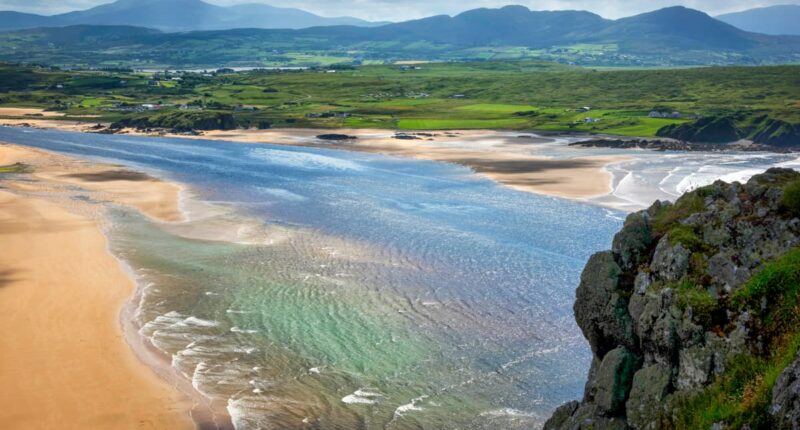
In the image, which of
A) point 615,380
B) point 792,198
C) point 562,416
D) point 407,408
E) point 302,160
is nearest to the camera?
point 792,198

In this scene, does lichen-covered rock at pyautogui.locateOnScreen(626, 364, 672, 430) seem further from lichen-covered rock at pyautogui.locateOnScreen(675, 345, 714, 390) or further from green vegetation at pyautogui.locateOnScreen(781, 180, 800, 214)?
green vegetation at pyautogui.locateOnScreen(781, 180, 800, 214)

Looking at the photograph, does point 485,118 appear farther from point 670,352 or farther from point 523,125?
point 670,352

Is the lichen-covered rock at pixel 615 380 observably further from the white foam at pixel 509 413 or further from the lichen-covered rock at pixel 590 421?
the white foam at pixel 509 413

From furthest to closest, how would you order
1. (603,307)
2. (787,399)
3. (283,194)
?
(283,194) < (603,307) < (787,399)

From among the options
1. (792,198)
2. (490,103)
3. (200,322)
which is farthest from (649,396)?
(490,103)

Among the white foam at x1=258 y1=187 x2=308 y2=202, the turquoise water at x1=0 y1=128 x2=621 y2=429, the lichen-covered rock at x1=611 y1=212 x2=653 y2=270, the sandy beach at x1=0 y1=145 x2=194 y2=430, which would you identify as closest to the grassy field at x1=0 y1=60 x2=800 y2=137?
the white foam at x1=258 y1=187 x2=308 y2=202

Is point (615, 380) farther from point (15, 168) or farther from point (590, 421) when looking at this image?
point (15, 168)

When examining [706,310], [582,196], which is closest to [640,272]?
[706,310]
